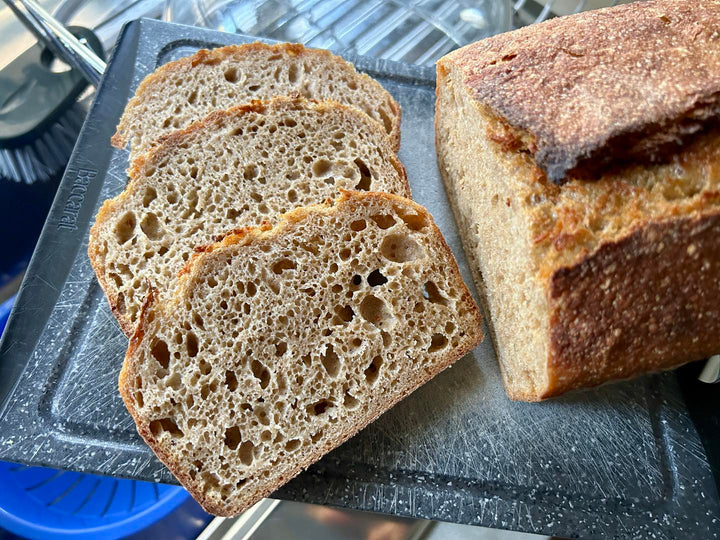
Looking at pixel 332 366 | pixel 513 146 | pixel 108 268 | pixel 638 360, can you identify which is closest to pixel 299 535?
pixel 332 366

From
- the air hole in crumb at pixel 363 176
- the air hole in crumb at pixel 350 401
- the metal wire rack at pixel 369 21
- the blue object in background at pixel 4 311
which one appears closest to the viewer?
the air hole in crumb at pixel 350 401

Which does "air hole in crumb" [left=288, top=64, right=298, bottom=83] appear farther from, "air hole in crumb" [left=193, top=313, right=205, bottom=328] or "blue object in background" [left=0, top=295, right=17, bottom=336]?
"blue object in background" [left=0, top=295, right=17, bottom=336]

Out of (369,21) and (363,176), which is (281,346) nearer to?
(363,176)

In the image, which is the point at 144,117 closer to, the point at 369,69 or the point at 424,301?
the point at 369,69

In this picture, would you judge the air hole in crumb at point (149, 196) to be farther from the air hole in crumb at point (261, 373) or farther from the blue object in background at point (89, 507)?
the blue object in background at point (89, 507)

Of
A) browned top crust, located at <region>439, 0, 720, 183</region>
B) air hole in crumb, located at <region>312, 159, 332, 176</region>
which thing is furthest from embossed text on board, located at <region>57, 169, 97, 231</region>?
browned top crust, located at <region>439, 0, 720, 183</region>

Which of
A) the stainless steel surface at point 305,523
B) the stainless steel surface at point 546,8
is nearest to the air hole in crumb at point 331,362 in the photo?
the stainless steel surface at point 305,523
